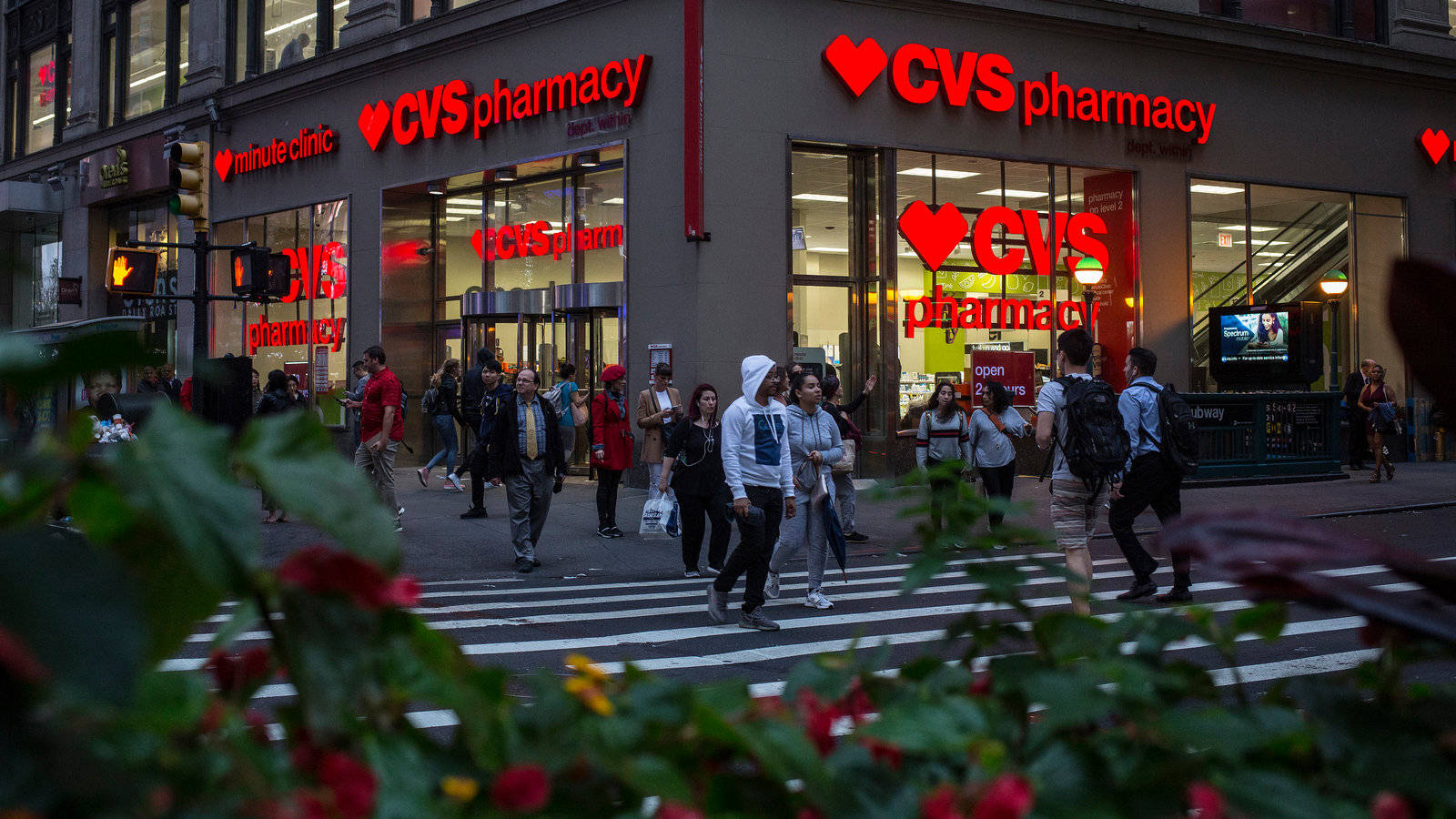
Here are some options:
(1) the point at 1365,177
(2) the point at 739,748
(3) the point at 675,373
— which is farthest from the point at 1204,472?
(2) the point at 739,748

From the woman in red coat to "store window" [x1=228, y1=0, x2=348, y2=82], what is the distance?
1448cm

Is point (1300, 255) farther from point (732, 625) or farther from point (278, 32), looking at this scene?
point (278, 32)

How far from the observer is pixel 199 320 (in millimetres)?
11883

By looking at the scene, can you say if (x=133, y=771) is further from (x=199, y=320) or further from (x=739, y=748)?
(x=199, y=320)

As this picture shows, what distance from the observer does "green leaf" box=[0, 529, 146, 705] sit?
818mm

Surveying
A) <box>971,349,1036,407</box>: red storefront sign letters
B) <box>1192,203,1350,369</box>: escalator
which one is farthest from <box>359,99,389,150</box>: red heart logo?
<box>1192,203,1350,369</box>: escalator

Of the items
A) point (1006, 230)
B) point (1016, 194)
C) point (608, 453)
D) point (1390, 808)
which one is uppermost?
point (1016, 194)

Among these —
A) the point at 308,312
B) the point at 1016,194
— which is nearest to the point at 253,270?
the point at 308,312

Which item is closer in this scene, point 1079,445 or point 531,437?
point 1079,445

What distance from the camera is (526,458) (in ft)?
40.2

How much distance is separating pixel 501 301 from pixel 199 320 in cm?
1016

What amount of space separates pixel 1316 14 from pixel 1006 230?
354 inches

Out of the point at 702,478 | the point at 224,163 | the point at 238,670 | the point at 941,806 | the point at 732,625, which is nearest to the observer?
the point at 941,806

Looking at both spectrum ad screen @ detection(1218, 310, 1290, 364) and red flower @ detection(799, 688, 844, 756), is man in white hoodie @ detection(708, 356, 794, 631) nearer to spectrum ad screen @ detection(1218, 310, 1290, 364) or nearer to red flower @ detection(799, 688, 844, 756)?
red flower @ detection(799, 688, 844, 756)
